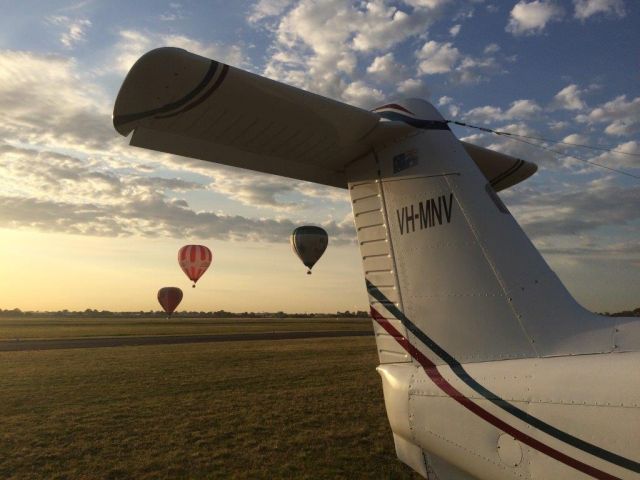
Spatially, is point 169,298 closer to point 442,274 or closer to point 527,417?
point 442,274

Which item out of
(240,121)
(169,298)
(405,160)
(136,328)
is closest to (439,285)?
(405,160)

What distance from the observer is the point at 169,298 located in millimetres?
56656

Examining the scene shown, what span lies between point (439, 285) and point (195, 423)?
749cm

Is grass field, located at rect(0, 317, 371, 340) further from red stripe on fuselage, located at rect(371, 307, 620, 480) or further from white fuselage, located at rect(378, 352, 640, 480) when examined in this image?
white fuselage, located at rect(378, 352, 640, 480)

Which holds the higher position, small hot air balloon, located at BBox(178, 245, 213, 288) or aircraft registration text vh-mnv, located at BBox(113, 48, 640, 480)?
small hot air balloon, located at BBox(178, 245, 213, 288)

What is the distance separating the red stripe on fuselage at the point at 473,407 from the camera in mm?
2305

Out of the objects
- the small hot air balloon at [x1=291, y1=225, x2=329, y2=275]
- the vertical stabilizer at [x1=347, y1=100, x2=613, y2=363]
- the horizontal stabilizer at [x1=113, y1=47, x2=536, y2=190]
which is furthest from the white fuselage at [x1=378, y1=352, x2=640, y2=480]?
the small hot air balloon at [x1=291, y1=225, x2=329, y2=275]

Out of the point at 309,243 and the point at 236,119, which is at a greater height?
the point at 309,243

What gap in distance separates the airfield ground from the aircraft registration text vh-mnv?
13.0ft

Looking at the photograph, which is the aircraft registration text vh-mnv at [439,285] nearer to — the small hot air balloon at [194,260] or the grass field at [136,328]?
the small hot air balloon at [194,260]

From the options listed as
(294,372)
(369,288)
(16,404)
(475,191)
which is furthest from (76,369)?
(475,191)

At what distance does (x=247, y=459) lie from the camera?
23.2 feet

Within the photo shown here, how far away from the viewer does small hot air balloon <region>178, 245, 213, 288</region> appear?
37.6 meters

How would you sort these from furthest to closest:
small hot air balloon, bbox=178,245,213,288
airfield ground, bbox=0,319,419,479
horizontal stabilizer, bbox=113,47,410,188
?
1. small hot air balloon, bbox=178,245,213,288
2. airfield ground, bbox=0,319,419,479
3. horizontal stabilizer, bbox=113,47,410,188
